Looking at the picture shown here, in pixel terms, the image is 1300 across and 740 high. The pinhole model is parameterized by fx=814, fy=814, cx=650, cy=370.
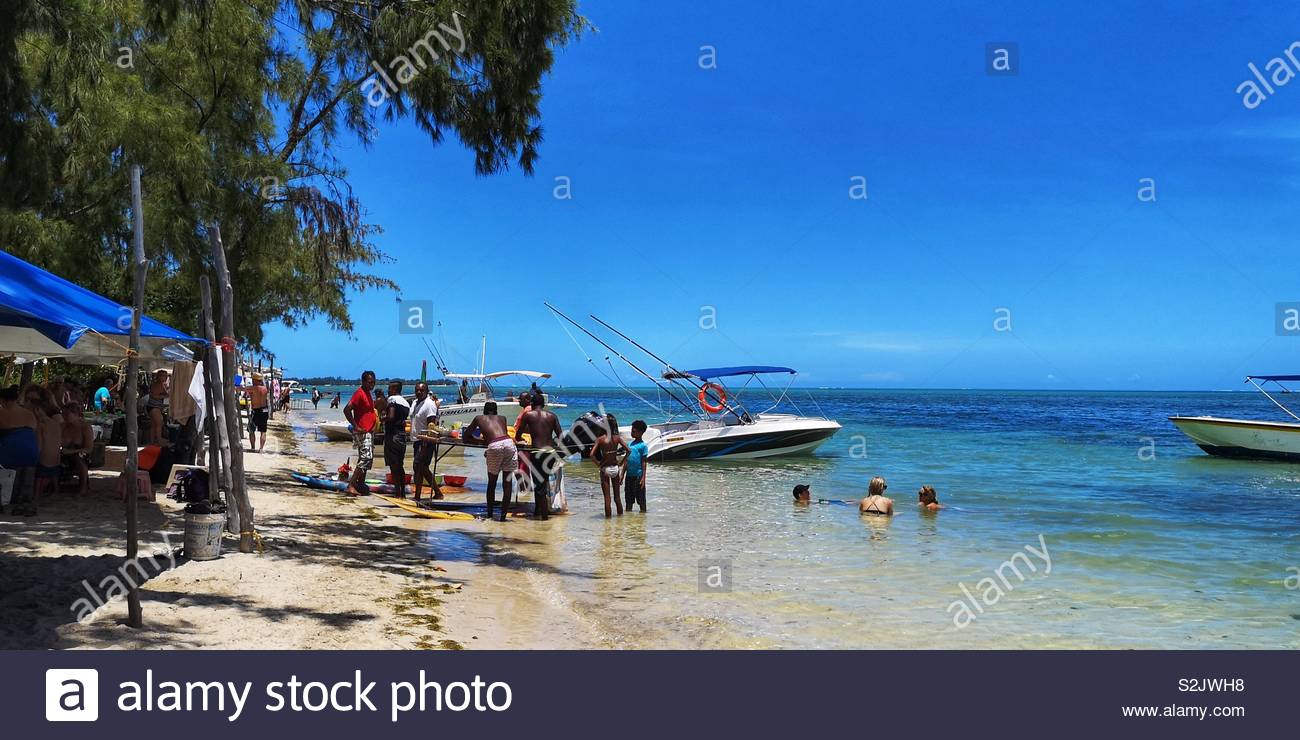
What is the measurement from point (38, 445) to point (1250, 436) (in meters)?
31.0

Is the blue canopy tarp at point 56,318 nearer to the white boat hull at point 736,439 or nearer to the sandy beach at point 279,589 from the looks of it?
the sandy beach at point 279,589

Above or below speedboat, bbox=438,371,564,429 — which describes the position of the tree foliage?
above

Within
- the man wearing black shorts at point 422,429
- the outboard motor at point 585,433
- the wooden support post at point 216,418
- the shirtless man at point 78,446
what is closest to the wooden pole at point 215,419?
the wooden support post at point 216,418

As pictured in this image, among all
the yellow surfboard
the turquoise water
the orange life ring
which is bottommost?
the turquoise water

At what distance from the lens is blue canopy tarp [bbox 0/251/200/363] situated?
5.60 metres

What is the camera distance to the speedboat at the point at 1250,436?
24750mm

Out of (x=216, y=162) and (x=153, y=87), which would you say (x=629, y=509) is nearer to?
(x=216, y=162)

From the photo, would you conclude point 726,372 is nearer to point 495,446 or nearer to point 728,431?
point 728,431

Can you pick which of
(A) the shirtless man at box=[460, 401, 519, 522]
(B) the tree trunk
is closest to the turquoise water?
(A) the shirtless man at box=[460, 401, 519, 522]

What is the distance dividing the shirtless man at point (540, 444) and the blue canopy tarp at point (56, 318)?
16.7 ft

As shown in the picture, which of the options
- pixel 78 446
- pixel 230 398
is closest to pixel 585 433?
pixel 78 446

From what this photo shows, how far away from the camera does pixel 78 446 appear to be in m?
10.9

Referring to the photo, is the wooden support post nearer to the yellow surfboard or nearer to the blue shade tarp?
the yellow surfboard

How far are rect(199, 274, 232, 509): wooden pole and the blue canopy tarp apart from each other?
461mm
